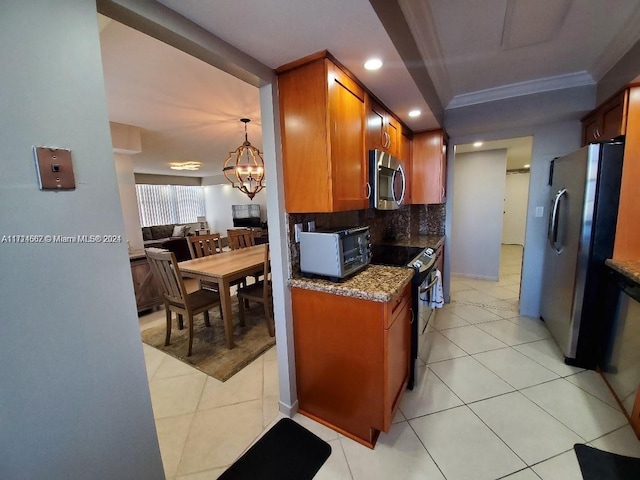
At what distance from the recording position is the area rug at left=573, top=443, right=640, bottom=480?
1.30 metres

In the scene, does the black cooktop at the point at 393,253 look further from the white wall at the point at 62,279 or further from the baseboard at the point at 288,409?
the white wall at the point at 62,279

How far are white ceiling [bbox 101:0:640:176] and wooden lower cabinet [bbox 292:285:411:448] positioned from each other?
4.20 ft

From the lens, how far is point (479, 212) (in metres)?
4.35

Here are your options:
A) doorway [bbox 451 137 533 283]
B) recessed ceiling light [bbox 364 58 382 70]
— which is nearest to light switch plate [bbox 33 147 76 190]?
recessed ceiling light [bbox 364 58 382 70]

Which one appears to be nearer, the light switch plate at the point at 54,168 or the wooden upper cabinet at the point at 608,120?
the light switch plate at the point at 54,168

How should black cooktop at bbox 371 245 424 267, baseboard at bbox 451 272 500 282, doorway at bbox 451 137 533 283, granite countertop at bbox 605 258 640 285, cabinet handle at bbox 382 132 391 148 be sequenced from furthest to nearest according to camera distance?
baseboard at bbox 451 272 500 282, doorway at bbox 451 137 533 283, black cooktop at bbox 371 245 424 267, cabinet handle at bbox 382 132 391 148, granite countertop at bbox 605 258 640 285

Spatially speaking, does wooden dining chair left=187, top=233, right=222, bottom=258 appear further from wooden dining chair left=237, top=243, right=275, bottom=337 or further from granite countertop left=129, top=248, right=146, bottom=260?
wooden dining chair left=237, top=243, right=275, bottom=337

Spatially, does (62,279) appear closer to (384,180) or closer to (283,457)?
(283,457)

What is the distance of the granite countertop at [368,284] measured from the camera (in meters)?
1.37

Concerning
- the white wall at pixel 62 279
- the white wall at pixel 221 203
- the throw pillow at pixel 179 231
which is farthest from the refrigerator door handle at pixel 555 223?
the throw pillow at pixel 179 231

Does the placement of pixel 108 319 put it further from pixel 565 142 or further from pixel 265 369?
pixel 565 142

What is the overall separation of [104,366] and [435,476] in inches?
62.4

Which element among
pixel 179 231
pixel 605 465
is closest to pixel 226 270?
pixel 605 465

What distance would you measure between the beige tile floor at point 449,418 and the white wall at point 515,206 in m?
5.73
